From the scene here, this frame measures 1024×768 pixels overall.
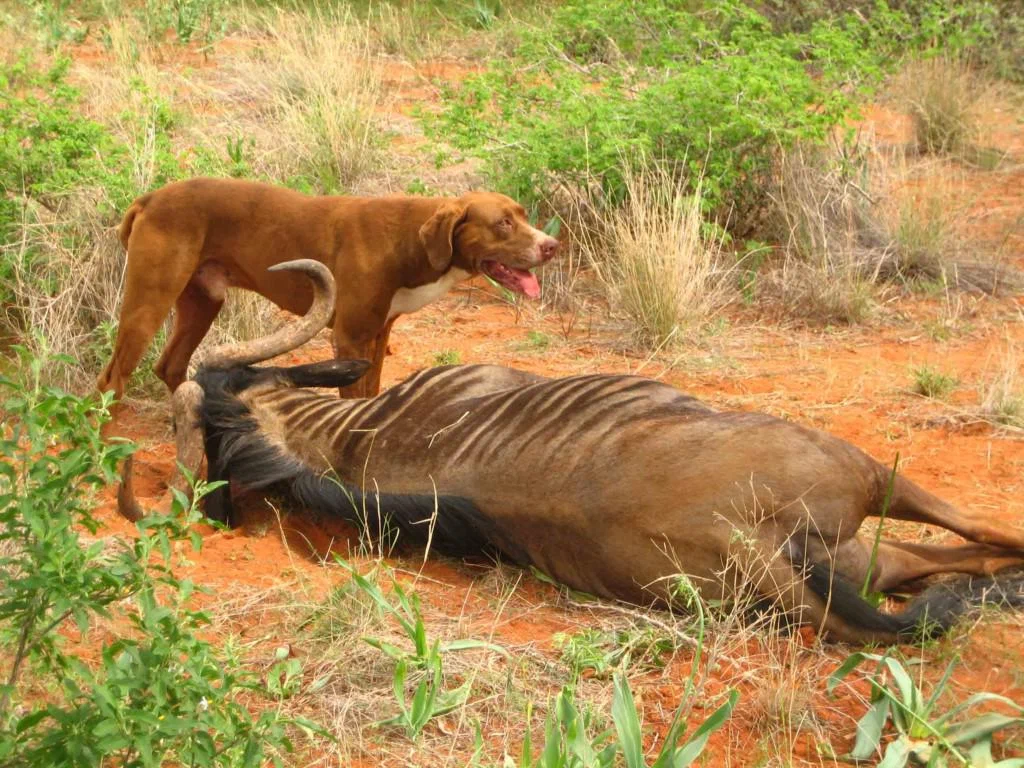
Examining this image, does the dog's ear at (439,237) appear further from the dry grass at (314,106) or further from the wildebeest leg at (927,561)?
the dry grass at (314,106)

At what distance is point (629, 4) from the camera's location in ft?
34.0

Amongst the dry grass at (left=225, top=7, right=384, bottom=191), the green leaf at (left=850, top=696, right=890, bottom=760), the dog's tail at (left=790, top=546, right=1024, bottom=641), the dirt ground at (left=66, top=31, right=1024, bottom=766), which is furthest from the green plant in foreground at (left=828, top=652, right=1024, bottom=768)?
the dry grass at (left=225, top=7, right=384, bottom=191)

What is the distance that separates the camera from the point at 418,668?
14.4 ft

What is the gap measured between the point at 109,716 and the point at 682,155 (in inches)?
263

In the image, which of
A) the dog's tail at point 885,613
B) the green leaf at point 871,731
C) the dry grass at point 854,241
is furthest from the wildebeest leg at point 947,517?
the dry grass at point 854,241

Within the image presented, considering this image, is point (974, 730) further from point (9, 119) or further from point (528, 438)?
point (9, 119)

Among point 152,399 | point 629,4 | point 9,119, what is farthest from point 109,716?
point 629,4

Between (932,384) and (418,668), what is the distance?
3.86 meters

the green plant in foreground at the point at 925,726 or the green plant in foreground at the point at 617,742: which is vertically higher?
the green plant in foreground at the point at 617,742

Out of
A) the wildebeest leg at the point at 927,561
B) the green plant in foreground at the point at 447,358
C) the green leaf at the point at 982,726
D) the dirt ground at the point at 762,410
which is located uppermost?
the green leaf at the point at 982,726

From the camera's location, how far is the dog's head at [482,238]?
22.1 feet

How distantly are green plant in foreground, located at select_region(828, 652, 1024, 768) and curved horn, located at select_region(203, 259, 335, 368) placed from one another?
9.46 ft

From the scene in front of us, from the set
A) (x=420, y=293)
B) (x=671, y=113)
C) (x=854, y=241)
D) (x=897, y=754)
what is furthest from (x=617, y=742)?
(x=854, y=241)

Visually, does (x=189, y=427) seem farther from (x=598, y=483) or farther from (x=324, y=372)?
(x=598, y=483)
